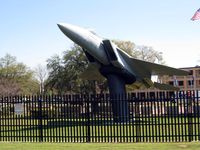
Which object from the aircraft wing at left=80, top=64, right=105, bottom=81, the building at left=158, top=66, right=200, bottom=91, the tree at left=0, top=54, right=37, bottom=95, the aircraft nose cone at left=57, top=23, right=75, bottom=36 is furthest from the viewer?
the building at left=158, top=66, right=200, bottom=91

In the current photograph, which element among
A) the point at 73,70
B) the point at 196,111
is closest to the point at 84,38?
the point at 196,111

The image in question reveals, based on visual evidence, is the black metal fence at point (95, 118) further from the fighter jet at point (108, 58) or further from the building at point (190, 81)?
the building at point (190, 81)

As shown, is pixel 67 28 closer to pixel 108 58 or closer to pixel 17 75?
pixel 108 58

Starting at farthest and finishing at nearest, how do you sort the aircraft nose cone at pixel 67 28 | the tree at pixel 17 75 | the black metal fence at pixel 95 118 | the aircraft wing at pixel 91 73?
the tree at pixel 17 75, the aircraft wing at pixel 91 73, the aircraft nose cone at pixel 67 28, the black metal fence at pixel 95 118

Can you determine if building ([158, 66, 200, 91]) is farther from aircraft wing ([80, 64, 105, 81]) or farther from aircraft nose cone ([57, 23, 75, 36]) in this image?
aircraft nose cone ([57, 23, 75, 36])

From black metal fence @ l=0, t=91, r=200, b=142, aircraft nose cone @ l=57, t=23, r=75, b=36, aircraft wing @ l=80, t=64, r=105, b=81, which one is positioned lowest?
black metal fence @ l=0, t=91, r=200, b=142

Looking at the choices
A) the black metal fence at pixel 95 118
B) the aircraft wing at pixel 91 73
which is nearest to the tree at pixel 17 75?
the aircraft wing at pixel 91 73

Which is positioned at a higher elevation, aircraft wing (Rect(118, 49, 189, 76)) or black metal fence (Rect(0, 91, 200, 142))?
aircraft wing (Rect(118, 49, 189, 76))

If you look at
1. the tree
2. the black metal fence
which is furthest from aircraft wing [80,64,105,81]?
the tree

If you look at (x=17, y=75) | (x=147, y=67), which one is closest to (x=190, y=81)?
(x=17, y=75)

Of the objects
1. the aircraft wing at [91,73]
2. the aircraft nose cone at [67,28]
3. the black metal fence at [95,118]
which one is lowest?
the black metal fence at [95,118]

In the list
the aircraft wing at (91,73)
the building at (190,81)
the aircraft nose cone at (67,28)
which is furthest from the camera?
the building at (190,81)

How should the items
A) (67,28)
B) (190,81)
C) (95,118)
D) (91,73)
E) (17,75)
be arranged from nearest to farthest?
(95,118), (67,28), (91,73), (17,75), (190,81)

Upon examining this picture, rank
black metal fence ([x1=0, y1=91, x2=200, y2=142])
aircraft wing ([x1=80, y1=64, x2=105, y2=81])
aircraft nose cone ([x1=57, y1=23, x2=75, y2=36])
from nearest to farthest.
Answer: black metal fence ([x1=0, y1=91, x2=200, y2=142]) < aircraft nose cone ([x1=57, y1=23, x2=75, y2=36]) < aircraft wing ([x1=80, y1=64, x2=105, y2=81])
